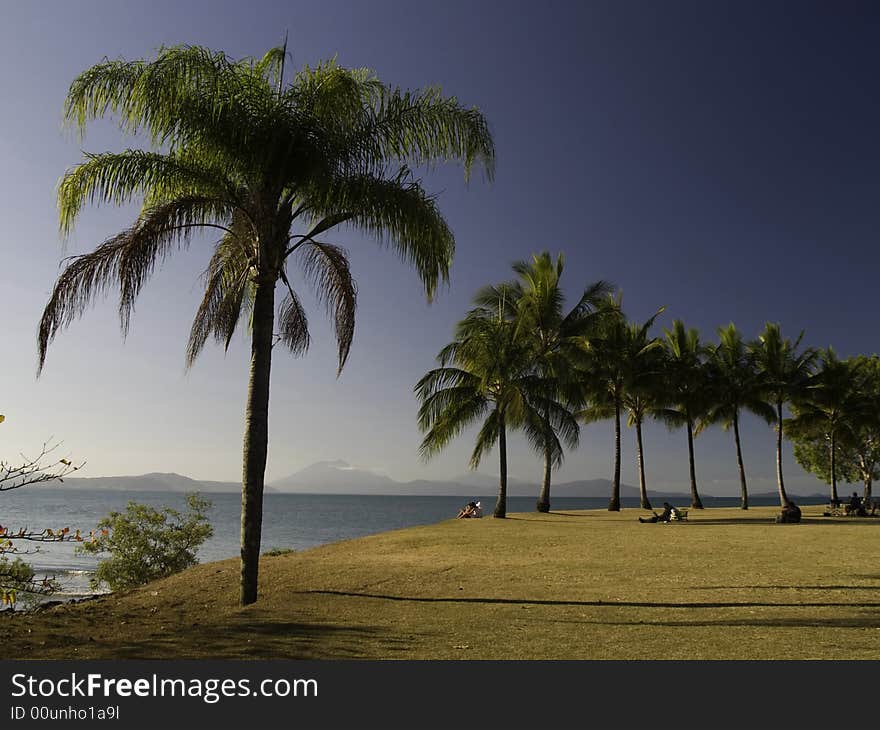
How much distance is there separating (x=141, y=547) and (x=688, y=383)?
3009cm

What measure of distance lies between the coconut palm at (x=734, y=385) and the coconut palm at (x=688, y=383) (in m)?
0.82

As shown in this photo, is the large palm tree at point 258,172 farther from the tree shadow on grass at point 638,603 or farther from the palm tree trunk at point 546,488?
the palm tree trunk at point 546,488

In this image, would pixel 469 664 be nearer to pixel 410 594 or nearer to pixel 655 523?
pixel 410 594

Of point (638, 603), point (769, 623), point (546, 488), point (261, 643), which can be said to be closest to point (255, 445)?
point (261, 643)

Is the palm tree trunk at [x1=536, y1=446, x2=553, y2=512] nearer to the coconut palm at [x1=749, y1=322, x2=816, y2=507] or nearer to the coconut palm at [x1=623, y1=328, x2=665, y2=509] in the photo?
the coconut palm at [x1=623, y1=328, x2=665, y2=509]

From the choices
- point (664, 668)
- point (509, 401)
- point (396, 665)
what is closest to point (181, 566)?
point (509, 401)

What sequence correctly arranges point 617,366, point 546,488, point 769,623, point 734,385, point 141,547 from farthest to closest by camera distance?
point 734,385 → point 617,366 → point 546,488 → point 141,547 → point 769,623

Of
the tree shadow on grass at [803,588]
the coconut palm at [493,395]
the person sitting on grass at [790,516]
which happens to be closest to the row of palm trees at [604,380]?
the coconut palm at [493,395]

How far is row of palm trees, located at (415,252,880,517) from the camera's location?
24.1 m

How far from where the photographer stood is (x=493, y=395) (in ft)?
80.5

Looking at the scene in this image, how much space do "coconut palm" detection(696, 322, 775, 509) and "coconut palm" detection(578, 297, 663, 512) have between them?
5764 millimetres

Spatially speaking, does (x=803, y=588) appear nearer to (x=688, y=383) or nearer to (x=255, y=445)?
(x=255, y=445)

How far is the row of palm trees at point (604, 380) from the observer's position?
24.1m

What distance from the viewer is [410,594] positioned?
8977 mm
